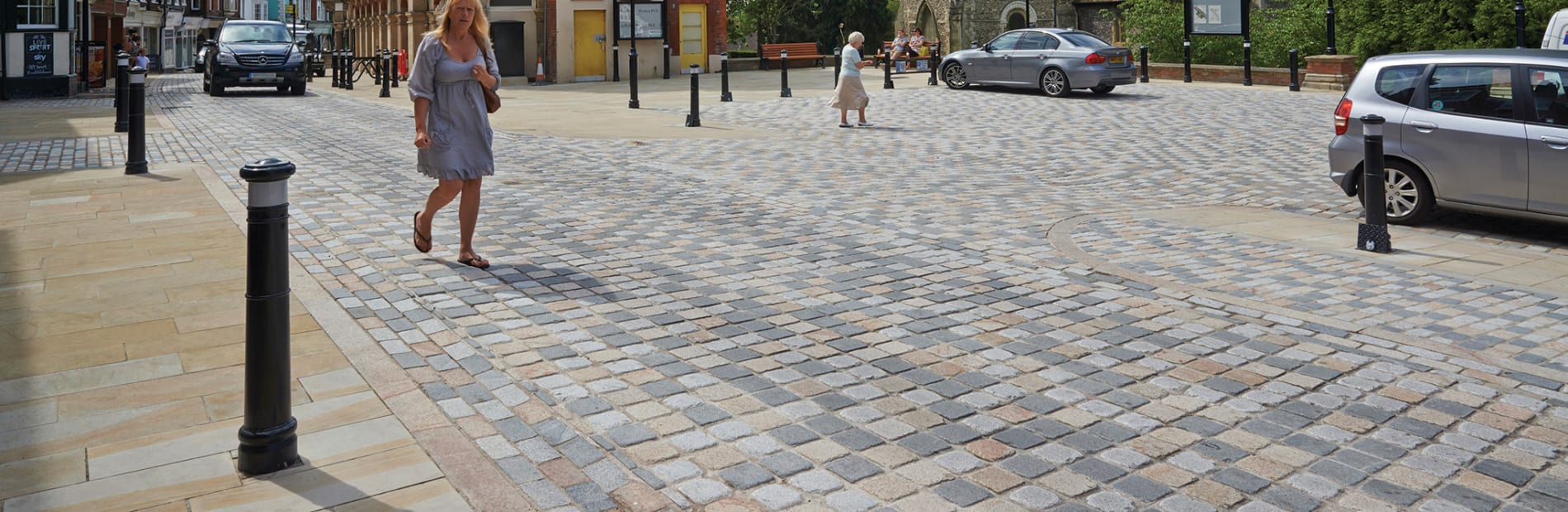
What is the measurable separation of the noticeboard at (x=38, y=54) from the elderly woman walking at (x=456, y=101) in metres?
22.9

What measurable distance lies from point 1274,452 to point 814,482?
1.57m

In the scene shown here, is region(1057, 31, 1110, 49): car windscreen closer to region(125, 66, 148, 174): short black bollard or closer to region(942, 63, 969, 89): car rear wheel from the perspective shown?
region(942, 63, 969, 89): car rear wheel

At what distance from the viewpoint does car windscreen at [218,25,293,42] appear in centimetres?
2873

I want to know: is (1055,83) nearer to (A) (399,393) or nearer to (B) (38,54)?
(B) (38,54)

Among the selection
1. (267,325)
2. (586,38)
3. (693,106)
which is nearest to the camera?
(267,325)

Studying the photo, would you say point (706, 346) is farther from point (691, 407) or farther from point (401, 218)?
point (401, 218)

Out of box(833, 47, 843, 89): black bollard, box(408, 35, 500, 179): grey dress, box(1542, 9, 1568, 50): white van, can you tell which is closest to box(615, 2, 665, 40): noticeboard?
box(833, 47, 843, 89): black bollard

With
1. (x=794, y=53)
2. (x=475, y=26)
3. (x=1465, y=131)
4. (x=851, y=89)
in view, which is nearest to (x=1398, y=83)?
(x=1465, y=131)

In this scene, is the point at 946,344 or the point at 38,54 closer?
the point at 946,344

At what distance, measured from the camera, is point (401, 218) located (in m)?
9.50

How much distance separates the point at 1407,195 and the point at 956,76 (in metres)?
17.0

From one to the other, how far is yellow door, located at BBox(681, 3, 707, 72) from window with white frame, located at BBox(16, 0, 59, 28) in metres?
17.6

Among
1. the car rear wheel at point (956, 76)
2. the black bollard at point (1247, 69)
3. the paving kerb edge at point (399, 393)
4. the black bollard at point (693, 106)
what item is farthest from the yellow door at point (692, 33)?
the paving kerb edge at point (399, 393)

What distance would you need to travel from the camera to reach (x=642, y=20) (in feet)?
126
